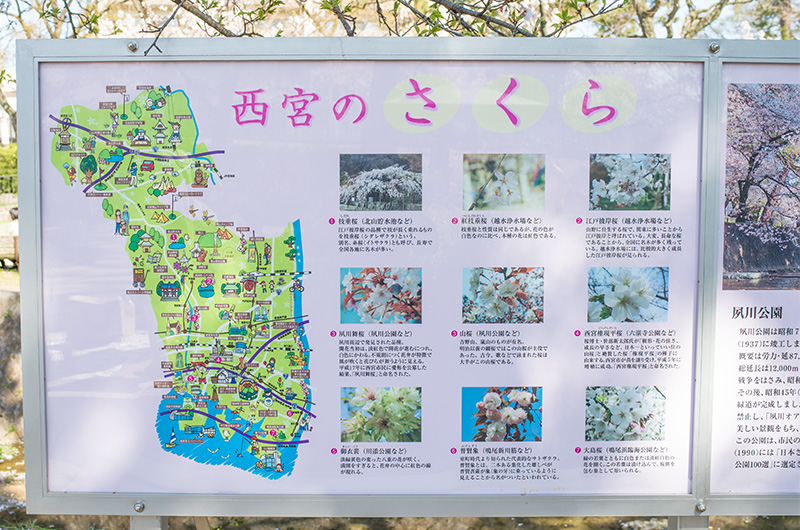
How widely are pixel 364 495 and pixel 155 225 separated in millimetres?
1248

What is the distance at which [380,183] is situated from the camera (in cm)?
213

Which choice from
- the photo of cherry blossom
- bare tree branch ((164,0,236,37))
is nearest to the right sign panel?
the photo of cherry blossom

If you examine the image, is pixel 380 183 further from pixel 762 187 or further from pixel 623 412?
pixel 762 187

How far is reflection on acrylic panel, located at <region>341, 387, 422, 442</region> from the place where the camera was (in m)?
2.17

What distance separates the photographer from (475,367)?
85.0 inches

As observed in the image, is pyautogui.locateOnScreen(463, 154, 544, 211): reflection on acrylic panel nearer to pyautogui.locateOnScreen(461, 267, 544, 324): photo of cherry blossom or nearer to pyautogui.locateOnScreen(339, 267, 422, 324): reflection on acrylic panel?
pyautogui.locateOnScreen(461, 267, 544, 324): photo of cherry blossom

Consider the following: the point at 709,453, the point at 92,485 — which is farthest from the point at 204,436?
the point at 709,453

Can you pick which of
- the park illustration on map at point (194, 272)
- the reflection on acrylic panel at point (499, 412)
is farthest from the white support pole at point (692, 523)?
the park illustration on map at point (194, 272)

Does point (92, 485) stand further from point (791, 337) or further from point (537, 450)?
point (791, 337)

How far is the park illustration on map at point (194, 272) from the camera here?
2.13 m

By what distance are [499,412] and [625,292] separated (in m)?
0.63

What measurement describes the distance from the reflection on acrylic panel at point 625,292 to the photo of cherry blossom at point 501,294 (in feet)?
0.65

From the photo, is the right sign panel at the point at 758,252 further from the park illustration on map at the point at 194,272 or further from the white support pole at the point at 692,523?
the park illustration on map at the point at 194,272

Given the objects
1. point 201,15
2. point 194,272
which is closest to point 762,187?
point 194,272
